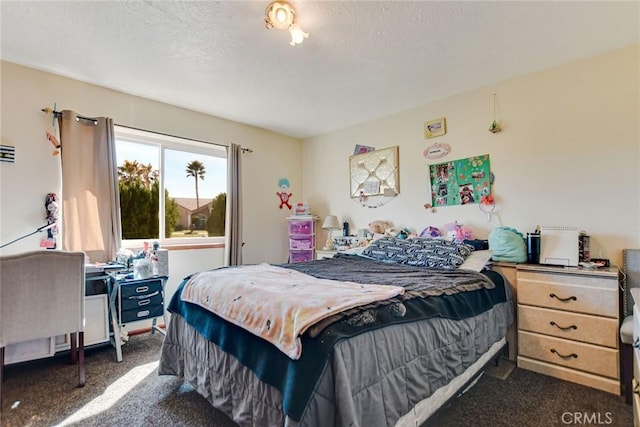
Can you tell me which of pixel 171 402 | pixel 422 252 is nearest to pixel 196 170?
pixel 171 402

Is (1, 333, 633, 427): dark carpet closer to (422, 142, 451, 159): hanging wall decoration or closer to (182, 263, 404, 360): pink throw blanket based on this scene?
(182, 263, 404, 360): pink throw blanket

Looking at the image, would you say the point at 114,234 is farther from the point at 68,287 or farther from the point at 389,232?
the point at 389,232

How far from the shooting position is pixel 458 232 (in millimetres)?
2996

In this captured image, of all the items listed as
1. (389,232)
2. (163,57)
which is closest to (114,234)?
(163,57)

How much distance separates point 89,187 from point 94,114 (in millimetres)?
719

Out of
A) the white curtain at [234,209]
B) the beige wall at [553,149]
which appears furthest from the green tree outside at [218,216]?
the beige wall at [553,149]

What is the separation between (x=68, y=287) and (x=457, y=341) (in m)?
2.51

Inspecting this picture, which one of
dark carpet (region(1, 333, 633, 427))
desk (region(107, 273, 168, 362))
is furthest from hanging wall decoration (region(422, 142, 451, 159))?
desk (region(107, 273, 168, 362))

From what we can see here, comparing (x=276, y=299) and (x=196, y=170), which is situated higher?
(x=196, y=170)

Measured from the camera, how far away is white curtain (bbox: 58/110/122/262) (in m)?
2.68

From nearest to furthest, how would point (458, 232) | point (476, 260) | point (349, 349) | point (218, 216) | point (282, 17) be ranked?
1. point (349, 349)
2. point (282, 17)
3. point (476, 260)
4. point (458, 232)
5. point (218, 216)

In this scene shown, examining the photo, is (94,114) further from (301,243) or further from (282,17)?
(301,243)

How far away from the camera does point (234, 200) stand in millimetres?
3756

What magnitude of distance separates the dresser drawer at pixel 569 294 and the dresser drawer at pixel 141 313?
3025mm
